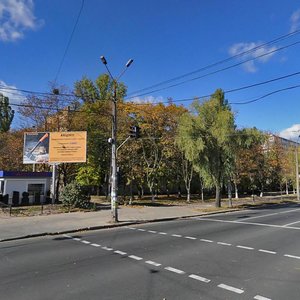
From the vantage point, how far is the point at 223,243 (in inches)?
462

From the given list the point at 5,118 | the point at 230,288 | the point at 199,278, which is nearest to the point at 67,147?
the point at 199,278

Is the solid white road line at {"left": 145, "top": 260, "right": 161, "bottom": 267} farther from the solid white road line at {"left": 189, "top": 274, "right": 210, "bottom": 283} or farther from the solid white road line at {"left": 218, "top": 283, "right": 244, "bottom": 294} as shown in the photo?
the solid white road line at {"left": 218, "top": 283, "right": 244, "bottom": 294}

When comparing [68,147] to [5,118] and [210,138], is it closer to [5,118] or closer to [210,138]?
[210,138]

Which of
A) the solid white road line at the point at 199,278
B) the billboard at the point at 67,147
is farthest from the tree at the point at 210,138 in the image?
the solid white road line at the point at 199,278

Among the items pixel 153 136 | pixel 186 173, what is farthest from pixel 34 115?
pixel 186 173

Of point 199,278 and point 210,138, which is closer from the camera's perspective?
point 199,278

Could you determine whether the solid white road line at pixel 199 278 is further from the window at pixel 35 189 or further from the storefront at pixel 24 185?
the window at pixel 35 189

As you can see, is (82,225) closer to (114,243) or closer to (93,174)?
(114,243)

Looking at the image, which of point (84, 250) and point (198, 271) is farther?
point (84, 250)

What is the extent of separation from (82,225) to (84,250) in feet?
21.6

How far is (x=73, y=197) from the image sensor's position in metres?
25.3

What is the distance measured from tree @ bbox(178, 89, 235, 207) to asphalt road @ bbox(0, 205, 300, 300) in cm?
1593

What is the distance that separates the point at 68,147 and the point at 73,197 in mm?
6446

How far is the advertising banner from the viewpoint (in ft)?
99.0
